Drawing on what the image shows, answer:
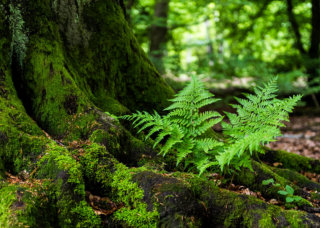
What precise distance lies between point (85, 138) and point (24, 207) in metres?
1.07

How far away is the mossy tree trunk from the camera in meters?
2.16

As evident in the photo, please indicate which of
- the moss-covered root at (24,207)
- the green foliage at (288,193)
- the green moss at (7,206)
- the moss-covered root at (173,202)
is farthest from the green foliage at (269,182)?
the green moss at (7,206)

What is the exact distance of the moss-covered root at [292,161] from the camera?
14.8ft

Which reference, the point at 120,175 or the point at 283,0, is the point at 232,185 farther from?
the point at 283,0

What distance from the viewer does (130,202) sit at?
7.61ft

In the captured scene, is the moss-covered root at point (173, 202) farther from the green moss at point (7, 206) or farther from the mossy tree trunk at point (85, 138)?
the green moss at point (7, 206)

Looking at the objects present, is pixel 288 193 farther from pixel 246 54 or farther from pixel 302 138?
pixel 246 54

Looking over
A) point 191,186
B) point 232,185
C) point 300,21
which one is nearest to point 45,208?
point 191,186

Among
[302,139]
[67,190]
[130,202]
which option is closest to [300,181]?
[130,202]

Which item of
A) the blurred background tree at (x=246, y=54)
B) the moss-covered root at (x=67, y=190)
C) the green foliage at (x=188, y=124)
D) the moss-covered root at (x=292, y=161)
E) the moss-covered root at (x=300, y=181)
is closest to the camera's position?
the moss-covered root at (x=67, y=190)

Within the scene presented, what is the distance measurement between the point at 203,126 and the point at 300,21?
12.9 metres

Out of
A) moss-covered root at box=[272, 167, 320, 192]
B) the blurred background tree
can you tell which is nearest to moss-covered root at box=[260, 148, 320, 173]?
moss-covered root at box=[272, 167, 320, 192]

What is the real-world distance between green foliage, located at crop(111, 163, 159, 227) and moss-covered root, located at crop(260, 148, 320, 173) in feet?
9.51

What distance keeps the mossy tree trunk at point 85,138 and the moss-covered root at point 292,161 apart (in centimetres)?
211
